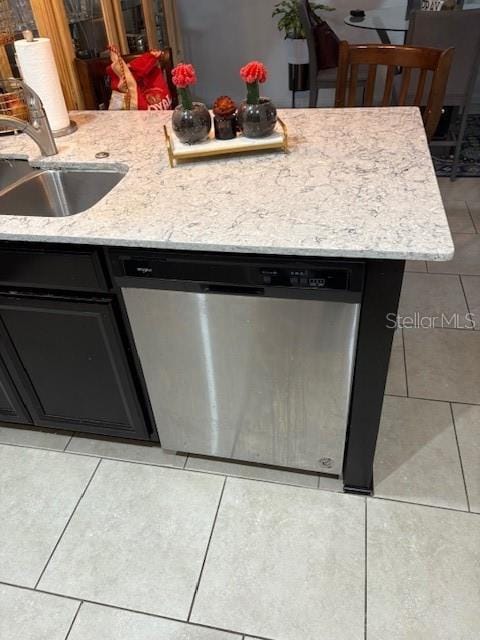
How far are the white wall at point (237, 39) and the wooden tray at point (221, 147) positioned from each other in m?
3.52

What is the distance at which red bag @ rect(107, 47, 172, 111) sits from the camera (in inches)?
83.6

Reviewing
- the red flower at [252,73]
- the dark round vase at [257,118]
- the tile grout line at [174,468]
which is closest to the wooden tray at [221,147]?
the dark round vase at [257,118]

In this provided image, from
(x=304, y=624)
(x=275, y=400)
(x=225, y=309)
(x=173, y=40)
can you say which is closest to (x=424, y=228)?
(x=225, y=309)

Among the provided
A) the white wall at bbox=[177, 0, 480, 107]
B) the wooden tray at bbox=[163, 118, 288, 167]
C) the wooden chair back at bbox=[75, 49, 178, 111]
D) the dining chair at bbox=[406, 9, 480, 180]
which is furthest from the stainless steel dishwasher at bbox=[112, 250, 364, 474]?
the white wall at bbox=[177, 0, 480, 107]

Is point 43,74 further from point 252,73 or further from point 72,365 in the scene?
point 72,365

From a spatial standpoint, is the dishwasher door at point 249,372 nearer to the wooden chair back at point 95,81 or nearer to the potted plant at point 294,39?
the wooden chair back at point 95,81

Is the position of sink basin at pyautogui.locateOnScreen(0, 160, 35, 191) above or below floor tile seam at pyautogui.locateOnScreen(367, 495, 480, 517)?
above

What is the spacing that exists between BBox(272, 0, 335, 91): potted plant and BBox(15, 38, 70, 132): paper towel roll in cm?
302

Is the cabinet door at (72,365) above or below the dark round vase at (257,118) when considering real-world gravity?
below

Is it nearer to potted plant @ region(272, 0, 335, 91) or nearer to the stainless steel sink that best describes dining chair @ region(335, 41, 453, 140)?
the stainless steel sink

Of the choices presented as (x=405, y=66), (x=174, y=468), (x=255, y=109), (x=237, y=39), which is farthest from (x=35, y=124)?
(x=237, y=39)

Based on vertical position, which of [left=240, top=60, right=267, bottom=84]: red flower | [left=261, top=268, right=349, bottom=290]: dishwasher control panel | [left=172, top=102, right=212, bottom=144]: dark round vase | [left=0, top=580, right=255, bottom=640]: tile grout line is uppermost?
[left=240, top=60, right=267, bottom=84]: red flower

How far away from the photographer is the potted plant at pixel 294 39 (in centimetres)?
424

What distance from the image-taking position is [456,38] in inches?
115
